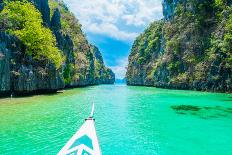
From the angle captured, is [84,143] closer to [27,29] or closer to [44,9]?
[27,29]

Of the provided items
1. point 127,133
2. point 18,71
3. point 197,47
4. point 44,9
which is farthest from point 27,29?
point 197,47

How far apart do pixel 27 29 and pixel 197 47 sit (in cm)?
4547

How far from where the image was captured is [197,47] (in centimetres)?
8075

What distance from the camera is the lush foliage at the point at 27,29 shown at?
Answer: 4828 cm

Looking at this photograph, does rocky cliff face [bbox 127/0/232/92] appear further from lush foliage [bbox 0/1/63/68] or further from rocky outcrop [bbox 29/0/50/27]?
rocky outcrop [bbox 29/0/50/27]

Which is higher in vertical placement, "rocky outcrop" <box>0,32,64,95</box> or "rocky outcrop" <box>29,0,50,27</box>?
"rocky outcrop" <box>29,0,50,27</box>

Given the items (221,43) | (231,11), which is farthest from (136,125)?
(231,11)

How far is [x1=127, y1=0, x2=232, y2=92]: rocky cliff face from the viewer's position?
65.1 m

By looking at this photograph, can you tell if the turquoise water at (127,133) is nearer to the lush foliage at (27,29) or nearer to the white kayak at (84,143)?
the white kayak at (84,143)


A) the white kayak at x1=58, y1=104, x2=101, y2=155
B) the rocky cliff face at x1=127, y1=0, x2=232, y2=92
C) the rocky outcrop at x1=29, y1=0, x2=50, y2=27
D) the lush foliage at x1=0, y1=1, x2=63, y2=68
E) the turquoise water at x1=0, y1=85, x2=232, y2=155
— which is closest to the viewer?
the white kayak at x1=58, y1=104, x2=101, y2=155

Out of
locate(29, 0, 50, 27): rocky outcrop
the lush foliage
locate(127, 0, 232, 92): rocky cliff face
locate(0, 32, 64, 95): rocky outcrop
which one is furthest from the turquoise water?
locate(29, 0, 50, 27): rocky outcrop

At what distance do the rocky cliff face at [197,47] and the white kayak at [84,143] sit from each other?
46647mm

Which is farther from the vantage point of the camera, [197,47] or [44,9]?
[197,47]

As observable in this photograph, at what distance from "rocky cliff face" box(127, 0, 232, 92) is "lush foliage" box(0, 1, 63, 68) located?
32.6 m
